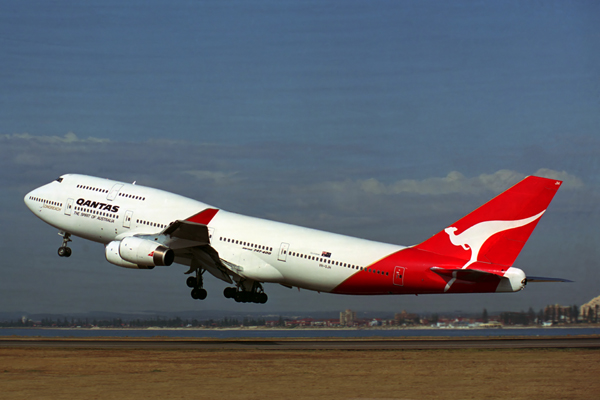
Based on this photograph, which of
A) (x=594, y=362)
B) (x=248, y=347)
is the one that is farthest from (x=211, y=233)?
(x=594, y=362)

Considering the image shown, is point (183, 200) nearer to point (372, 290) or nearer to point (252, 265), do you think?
point (252, 265)

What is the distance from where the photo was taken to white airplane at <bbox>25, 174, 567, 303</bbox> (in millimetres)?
39906

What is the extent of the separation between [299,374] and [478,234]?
55.3 feet

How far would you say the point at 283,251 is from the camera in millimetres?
44500

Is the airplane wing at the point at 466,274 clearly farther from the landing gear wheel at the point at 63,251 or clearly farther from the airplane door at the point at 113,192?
the landing gear wheel at the point at 63,251

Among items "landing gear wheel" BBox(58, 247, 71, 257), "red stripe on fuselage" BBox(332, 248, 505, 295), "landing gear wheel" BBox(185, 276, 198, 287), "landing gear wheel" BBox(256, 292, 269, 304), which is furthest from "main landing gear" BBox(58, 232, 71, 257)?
"red stripe on fuselage" BBox(332, 248, 505, 295)

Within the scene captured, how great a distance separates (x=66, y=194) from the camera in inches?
2014

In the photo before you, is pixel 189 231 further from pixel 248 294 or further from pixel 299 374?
pixel 299 374

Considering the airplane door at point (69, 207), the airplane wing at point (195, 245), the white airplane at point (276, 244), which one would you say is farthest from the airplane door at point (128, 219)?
the airplane door at point (69, 207)

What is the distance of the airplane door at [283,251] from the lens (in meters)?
44.4

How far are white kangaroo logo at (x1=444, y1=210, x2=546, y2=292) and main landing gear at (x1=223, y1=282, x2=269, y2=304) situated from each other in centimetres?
1452

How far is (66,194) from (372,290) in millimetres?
24665

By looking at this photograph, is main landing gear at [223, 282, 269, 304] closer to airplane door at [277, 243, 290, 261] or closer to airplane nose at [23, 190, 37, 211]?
airplane door at [277, 243, 290, 261]

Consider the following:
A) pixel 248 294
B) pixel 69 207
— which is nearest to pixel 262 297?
pixel 248 294
